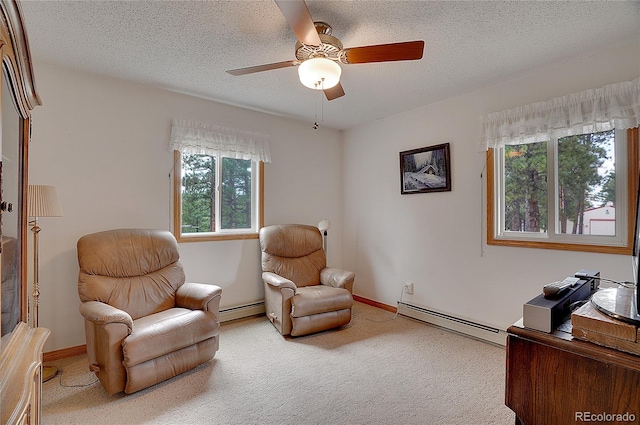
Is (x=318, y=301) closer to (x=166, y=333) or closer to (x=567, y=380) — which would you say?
(x=166, y=333)

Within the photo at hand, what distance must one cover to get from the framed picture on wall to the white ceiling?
2.26 ft

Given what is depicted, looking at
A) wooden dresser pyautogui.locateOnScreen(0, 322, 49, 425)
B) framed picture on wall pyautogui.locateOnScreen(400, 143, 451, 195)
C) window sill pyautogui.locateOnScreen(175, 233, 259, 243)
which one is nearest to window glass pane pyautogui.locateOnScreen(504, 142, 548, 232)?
framed picture on wall pyautogui.locateOnScreen(400, 143, 451, 195)

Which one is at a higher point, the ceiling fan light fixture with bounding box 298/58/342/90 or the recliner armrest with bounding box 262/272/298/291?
the ceiling fan light fixture with bounding box 298/58/342/90

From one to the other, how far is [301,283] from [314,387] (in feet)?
4.86

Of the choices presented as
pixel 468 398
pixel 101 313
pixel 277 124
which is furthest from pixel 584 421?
pixel 277 124

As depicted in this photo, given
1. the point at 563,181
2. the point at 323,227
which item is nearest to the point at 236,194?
the point at 323,227

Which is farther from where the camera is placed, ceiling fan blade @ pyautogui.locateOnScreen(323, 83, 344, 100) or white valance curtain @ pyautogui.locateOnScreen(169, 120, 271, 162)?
white valance curtain @ pyautogui.locateOnScreen(169, 120, 271, 162)

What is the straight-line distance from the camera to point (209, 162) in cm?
347

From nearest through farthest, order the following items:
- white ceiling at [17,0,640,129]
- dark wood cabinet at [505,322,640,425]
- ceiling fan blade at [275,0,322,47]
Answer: dark wood cabinet at [505,322,640,425] < ceiling fan blade at [275,0,322,47] < white ceiling at [17,0,640,129]

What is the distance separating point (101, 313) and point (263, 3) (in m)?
2.21

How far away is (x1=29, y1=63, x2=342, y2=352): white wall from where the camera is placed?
2.56 meters

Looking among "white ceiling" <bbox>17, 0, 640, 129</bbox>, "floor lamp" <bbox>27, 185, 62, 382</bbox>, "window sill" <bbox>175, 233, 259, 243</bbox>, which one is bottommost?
"window sill" <bbox>175, 233, 259, 243</bbox>

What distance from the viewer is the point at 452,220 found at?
128 inches

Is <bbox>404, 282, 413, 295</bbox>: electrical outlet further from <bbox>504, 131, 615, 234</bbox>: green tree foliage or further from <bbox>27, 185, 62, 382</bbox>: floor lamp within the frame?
<bbox>27, 185, 62, 382</bbox>: floor lamp
